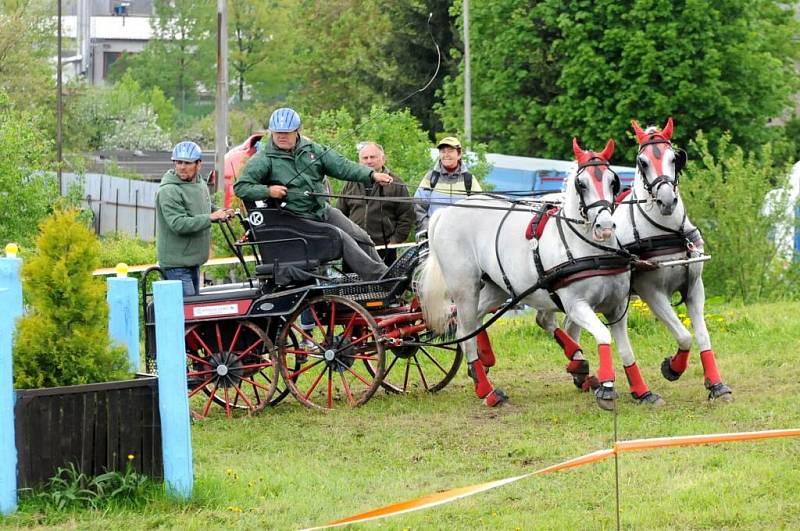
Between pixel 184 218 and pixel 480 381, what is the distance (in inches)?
99.7

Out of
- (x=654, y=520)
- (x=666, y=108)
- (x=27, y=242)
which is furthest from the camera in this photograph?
(x=666, y=108)

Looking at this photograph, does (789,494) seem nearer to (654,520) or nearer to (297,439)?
(654,520)

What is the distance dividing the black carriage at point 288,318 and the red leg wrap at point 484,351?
57cm

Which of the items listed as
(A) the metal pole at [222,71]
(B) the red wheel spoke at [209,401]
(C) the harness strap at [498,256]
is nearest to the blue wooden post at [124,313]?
(B) the red wheel spoke at [209,401]

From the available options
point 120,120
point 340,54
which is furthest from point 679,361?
point 120,120

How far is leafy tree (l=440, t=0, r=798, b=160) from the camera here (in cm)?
3359

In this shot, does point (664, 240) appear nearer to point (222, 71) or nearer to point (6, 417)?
point (6, 417)

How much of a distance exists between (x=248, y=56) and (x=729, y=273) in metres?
63.3

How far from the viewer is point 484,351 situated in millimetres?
11281

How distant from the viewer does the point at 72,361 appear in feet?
24.4

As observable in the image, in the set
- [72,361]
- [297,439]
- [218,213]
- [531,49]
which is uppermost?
[531,49]

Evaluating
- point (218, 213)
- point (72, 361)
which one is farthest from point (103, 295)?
point (218, 213)

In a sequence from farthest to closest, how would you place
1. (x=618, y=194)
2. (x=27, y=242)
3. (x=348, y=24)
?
(x=348, y=24), (x=27, y=242), (x=618, y=194)

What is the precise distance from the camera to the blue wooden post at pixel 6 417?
7.08 meters
